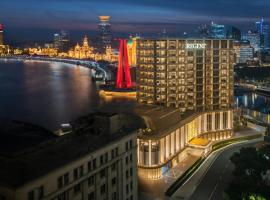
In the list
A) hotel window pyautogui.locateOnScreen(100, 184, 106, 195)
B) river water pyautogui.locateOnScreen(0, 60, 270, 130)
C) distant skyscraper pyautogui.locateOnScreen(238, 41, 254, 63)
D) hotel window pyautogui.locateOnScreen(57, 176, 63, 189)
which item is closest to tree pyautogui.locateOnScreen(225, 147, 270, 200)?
hotel window pyautogui.locateOnScreen(100, 184, 106, 195)

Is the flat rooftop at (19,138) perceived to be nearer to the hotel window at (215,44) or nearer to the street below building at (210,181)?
the street below building at (210,181)

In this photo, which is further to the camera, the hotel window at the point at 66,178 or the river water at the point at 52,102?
the river water at the point at 52,102

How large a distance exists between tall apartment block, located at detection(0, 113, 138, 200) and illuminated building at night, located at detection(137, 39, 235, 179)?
1374 cm

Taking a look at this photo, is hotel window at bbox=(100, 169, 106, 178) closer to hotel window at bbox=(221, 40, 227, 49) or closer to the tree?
the tree

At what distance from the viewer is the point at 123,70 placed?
69.4 meters

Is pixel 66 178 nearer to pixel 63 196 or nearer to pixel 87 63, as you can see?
pixel 63 196

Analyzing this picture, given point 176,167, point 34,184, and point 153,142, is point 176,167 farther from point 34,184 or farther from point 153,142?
point 34,184

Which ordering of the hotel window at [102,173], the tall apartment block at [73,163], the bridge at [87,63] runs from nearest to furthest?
the tall apartment block at [73,163] < the hotel window at [102,173] < the bridge at [87,63]

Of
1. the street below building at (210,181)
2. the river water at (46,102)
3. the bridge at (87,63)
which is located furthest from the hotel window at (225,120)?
the bridge at (87,63)

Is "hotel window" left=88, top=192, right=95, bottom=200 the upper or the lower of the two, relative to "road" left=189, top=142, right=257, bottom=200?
upper

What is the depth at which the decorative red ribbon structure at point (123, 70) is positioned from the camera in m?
66.8

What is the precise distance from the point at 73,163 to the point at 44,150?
164 centimetres

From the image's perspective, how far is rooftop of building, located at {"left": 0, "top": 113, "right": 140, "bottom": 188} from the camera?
13156mm

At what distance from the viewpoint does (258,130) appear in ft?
124
